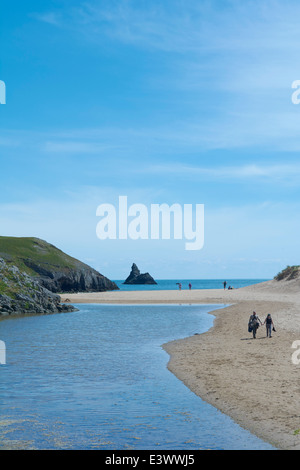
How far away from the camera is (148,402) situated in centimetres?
2109

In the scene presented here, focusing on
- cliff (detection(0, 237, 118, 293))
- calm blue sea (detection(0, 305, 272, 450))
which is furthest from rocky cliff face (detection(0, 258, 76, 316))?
cliff (detection(0, 237, 118, 293))

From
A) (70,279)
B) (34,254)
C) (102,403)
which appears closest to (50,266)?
(70,279)

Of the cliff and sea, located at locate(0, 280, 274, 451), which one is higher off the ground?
A: the cliff

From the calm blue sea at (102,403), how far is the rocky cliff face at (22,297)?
3295cm

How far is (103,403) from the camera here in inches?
828

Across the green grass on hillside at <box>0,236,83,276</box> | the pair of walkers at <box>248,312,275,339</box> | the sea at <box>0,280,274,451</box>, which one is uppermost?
the green grass on hillside at <box>0,236,83,276</box>

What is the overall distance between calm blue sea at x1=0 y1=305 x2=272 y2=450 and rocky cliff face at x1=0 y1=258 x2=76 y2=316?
108 ft

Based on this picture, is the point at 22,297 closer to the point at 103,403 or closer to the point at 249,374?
the point at 249,374

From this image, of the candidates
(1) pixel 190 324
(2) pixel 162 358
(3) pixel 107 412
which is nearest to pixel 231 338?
(2) pixel 162 358

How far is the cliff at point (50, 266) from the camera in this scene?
471ft

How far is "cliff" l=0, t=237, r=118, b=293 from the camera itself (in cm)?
14362

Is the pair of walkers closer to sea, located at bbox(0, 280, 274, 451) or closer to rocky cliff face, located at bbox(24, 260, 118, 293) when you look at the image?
sea, located at bbox(0, 280, 274, 451)

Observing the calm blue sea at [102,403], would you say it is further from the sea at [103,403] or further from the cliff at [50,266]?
the cliff at [50,266]
